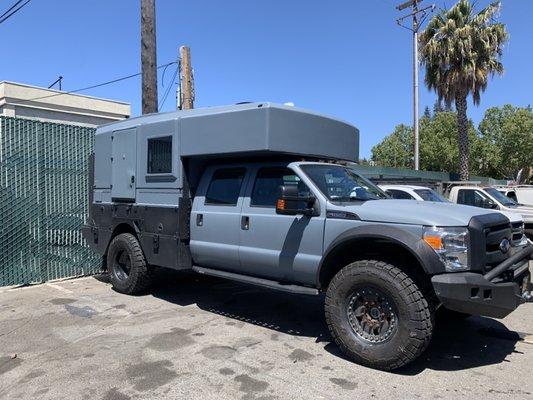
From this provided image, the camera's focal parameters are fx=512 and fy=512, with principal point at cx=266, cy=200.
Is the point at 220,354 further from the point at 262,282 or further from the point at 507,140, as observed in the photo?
the point at 507,140

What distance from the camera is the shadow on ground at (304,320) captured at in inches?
207

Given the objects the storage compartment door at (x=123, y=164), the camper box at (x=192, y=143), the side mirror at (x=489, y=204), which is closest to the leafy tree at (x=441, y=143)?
the side mirror at (x=489, y=204)

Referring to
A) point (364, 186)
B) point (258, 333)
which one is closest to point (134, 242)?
point (258, 333)

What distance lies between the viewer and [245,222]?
6230 mm

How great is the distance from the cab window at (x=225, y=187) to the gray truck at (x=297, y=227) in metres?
0.02

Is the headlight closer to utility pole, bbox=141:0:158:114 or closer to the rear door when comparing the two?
the rear door

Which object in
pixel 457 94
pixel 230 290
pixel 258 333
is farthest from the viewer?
pixel 457 94

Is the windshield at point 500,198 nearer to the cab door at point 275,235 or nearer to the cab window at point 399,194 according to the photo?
the cab window at point 399,194

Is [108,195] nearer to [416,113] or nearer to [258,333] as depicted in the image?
[258,333]

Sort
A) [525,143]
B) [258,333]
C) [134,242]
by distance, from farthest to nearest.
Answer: [525,143] → [134,242] → [258,333]

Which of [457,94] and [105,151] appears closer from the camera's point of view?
[105,151]

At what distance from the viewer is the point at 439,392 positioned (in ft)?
14.3

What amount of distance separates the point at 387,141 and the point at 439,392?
180ft

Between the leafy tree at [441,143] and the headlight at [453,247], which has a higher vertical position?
the leafy tree at [441,143]
